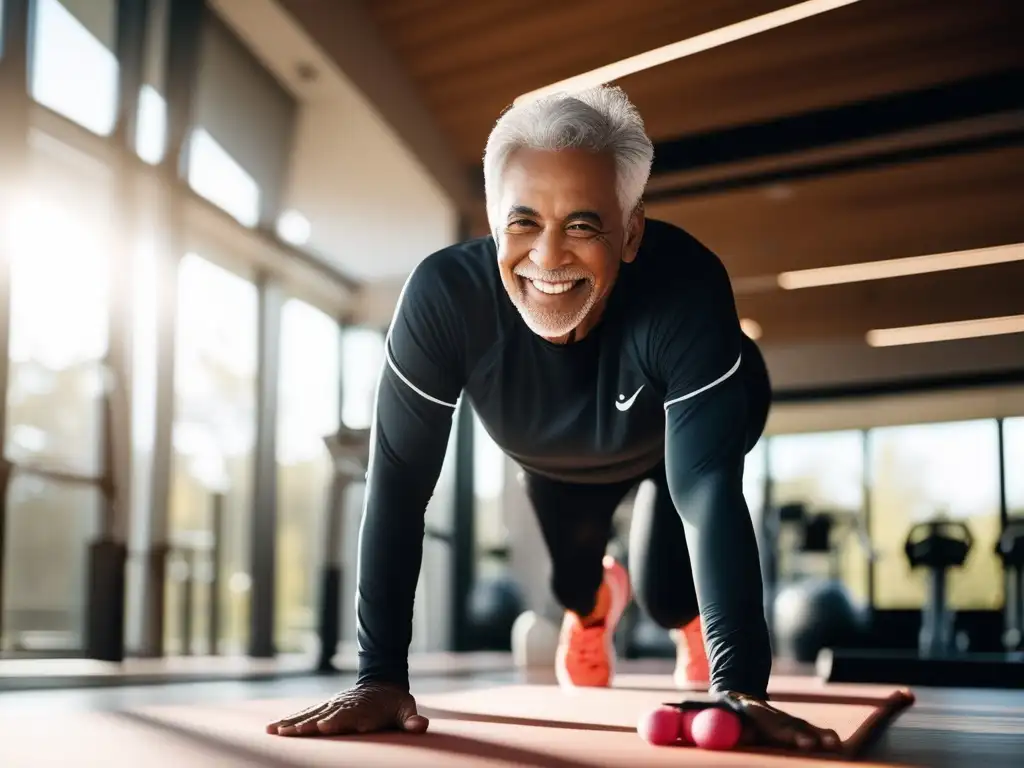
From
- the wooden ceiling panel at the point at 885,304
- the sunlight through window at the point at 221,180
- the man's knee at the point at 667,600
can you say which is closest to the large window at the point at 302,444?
the sunlight through window at the point at 221,180

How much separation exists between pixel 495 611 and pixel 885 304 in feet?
11.6

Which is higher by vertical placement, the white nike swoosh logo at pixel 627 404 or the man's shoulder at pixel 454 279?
the man's shoulder at pixel 454 279

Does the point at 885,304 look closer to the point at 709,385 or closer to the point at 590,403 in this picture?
the point at 590,403

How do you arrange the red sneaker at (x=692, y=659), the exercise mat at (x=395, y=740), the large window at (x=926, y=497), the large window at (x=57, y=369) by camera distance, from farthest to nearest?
the large window at (x=926, y=497) < the large window at (x=57, y=369) < the red sneaker at (x=692, y=659) < the exercise mat at (x=395, y=740)

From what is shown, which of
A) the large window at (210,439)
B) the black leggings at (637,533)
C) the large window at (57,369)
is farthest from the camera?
the large window at (210,439)

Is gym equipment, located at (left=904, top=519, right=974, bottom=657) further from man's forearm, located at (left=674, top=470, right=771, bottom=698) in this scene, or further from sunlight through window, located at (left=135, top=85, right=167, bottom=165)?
man's forearm, located at (left=674, top=470, right=771, bottom=698)

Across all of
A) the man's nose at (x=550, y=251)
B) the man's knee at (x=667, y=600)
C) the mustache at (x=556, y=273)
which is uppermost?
the man's nose at (x=550, y=251)

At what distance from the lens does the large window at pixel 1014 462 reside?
731cm

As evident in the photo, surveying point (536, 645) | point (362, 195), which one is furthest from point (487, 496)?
point (536, 645)

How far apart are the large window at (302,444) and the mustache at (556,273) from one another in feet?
14.3

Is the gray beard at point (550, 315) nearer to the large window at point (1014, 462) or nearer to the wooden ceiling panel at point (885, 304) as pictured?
the wooden ceiling panel at point (885, 304)

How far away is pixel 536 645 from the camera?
4566mm

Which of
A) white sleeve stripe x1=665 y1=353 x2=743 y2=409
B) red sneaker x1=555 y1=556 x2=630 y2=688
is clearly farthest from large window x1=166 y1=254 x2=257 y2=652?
white sleeve stripe x1=665 y1=353 x2=743 y2=409

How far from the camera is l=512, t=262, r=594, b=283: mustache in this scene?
151cm
